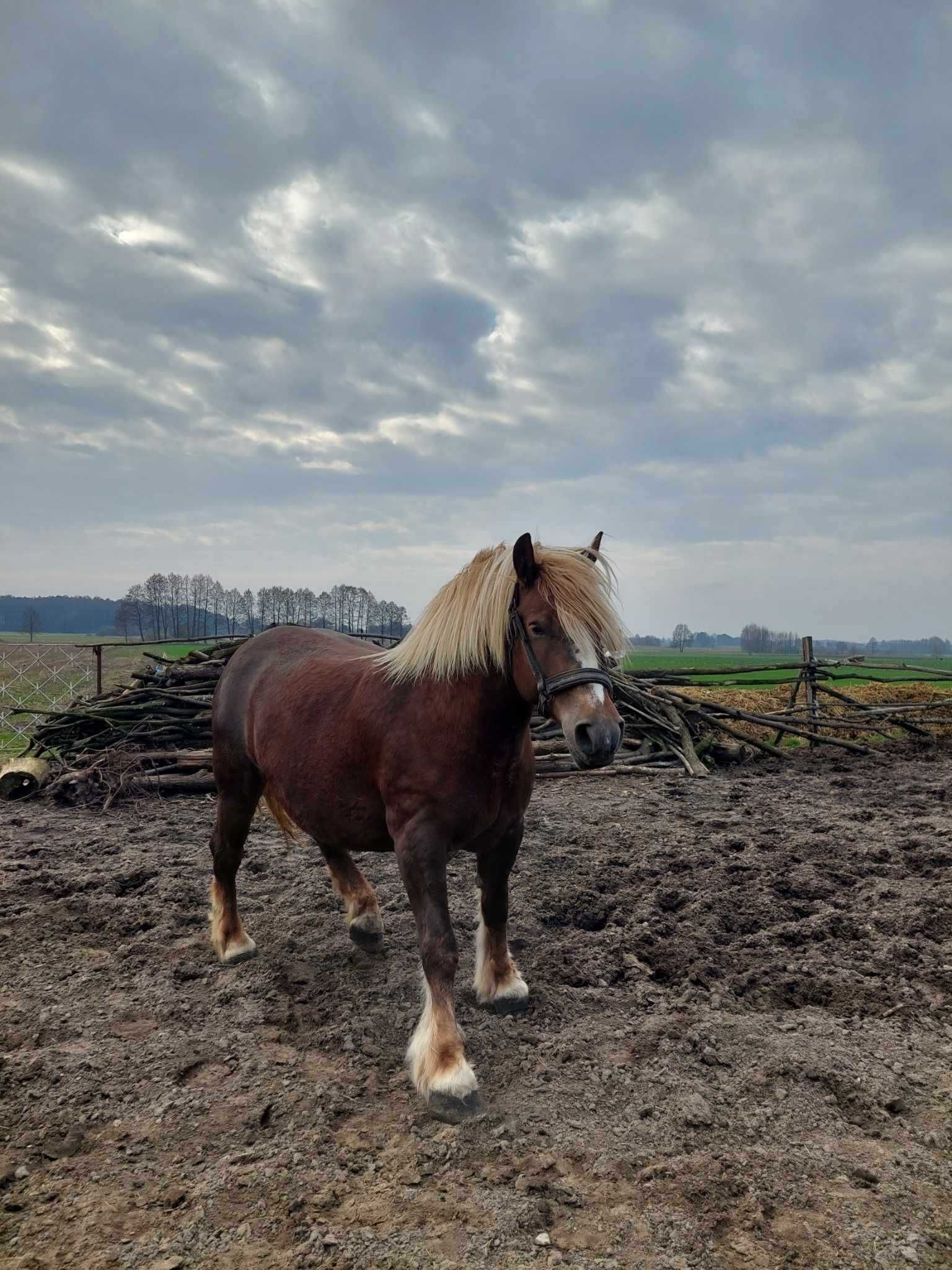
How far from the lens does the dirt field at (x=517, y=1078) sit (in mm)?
2006

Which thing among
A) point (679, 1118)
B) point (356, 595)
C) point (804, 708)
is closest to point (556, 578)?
point (679, 1118)

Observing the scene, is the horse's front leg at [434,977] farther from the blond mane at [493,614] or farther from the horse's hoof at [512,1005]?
the blond mane at [493,614]

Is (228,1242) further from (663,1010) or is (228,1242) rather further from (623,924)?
(623,924)

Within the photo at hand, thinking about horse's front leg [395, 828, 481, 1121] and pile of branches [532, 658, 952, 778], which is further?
pile of branches [532, 658, 952, 778]

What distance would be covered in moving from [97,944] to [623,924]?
2918mm

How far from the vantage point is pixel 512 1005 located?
3297mm

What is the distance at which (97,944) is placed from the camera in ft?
13.4

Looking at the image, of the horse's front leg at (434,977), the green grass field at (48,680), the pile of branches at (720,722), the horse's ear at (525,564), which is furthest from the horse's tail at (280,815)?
the green grass field at (48,680)

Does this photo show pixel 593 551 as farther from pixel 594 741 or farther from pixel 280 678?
pixel 280 678

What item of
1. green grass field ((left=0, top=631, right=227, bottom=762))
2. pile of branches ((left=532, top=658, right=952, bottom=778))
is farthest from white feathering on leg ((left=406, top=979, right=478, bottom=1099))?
green grass field ((left=0, top=631, right=227, bottom=762))

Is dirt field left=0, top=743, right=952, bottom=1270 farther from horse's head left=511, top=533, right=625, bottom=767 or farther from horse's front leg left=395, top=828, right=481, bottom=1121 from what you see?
horse's head left=511, top=533, right=625, bottom=767

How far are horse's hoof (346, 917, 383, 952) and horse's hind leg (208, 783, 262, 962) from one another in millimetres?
542

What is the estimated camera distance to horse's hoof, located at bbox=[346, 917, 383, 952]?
13.0 feet

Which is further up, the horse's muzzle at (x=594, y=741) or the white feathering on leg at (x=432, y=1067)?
the horse's muzzle at (x=594, y=741)
